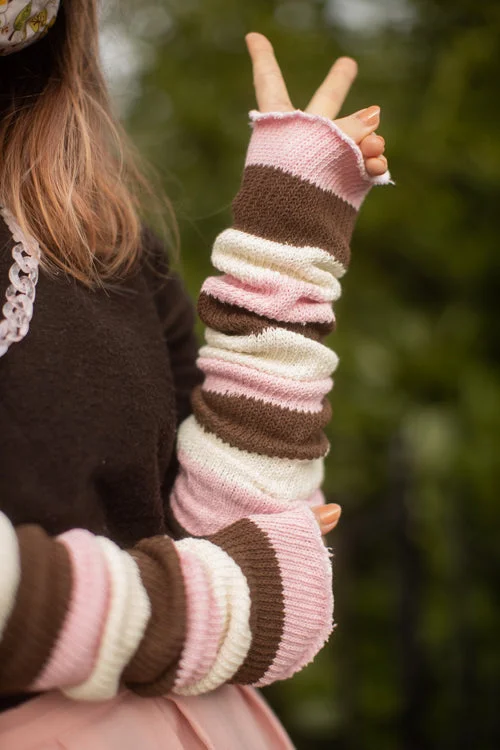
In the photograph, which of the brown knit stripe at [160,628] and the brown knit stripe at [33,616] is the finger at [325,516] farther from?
the brown knit stripe at [33,616]

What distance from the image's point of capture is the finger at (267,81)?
51.1 inches

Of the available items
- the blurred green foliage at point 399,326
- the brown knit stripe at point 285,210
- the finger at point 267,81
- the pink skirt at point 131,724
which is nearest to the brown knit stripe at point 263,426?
the brown knit stripe at point 285,210

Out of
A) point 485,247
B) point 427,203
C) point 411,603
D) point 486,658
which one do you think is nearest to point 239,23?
point 427,203

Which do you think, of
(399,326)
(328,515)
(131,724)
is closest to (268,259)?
(328,515)

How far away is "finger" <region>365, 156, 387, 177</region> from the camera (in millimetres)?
1242

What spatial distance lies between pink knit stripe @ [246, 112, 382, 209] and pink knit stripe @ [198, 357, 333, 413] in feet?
0.97

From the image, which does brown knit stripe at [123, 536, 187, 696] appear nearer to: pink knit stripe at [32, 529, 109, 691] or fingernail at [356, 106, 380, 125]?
pink knit stripe at [32, 529, 109, 691]

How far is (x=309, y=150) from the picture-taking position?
122 centimetres

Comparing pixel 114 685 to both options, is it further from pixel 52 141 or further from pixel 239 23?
pixel 239 23

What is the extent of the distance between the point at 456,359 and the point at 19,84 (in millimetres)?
1833

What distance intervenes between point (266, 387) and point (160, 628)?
376 mm

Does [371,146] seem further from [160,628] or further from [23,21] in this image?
[160,628]

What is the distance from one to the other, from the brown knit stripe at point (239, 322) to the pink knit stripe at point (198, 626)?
1.16 feet

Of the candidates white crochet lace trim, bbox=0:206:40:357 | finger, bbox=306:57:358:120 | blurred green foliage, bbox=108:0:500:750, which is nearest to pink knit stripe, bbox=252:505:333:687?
white crochet lace trim, bbox=0:206:40:357
